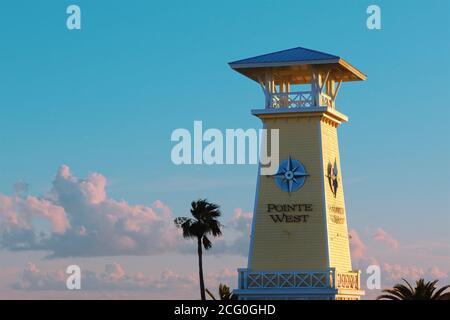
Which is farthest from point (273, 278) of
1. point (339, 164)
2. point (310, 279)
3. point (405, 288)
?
point (405, 288)

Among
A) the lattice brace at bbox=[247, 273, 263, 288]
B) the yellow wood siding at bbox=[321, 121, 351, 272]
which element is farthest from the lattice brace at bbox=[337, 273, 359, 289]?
the lattice brace at bbox=[247, 273, 263, 288]

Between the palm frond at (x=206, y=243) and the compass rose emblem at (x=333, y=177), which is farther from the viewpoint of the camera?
the palm frond at (x=206, y=243)

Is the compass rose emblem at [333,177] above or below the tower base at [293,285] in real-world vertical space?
above

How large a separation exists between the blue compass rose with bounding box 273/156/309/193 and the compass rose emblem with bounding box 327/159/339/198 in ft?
6.40

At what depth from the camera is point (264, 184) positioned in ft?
296

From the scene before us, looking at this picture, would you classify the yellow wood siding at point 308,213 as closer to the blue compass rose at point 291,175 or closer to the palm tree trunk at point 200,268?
the blue compass rose at point 291,175

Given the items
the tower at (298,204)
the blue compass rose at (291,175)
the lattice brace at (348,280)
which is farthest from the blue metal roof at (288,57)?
the lattice brace at (348,280)

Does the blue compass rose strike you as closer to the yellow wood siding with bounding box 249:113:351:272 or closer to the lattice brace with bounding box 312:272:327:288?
the yellow wood siding with bounding box 249:113:351:272

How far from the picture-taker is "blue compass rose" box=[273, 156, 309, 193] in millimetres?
89500

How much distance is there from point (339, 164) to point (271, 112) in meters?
6.50

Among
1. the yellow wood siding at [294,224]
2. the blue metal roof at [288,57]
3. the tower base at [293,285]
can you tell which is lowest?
the tower base at [293,285]

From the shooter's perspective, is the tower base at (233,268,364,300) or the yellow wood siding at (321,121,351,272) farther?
the yellow wood siding at (321,121,351,272)

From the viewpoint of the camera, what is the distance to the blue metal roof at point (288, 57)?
294ft
